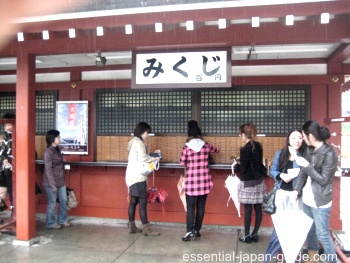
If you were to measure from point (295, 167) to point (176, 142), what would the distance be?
245 cm

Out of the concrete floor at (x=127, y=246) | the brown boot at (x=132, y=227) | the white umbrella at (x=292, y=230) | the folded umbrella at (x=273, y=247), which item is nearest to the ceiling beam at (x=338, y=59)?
the white umbrella at (x=292, y=230)

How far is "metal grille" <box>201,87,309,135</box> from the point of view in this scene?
593cm

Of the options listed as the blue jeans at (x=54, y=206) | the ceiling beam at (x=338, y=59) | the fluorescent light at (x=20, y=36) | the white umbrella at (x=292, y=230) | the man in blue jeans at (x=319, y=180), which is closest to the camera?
the man in blue jeans at (x=319, y=180)

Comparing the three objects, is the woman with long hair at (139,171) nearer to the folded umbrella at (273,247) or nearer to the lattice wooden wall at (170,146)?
the lattice wooden wall at (170,146)

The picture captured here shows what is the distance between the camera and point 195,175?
18.0 feet

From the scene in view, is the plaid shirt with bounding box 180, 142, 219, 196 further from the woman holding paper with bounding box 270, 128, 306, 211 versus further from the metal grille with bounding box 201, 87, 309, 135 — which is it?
the woman holding paper with bounding box 270, 128, 306, 211

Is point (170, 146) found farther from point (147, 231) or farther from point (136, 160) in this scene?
point (147, 231)

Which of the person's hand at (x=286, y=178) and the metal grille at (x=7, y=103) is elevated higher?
the metal grille at (x=7, y=103)

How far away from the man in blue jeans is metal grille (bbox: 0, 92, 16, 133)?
575cm

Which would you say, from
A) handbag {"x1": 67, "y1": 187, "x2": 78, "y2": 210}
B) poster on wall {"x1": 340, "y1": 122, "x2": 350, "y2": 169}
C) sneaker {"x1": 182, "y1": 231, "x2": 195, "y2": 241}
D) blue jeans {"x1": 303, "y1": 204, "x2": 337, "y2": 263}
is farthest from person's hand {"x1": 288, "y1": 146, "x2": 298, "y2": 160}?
handbag {"x1": 67, "y1": 187, "x2": 78, "y2": 210}

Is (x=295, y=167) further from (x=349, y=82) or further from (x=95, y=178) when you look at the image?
(x=95, y=178)

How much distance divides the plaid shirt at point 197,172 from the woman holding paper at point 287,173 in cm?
133

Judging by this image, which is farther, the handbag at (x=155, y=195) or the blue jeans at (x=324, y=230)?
the handbag at (x=155, y=195)

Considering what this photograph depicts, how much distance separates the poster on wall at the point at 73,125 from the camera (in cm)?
661
